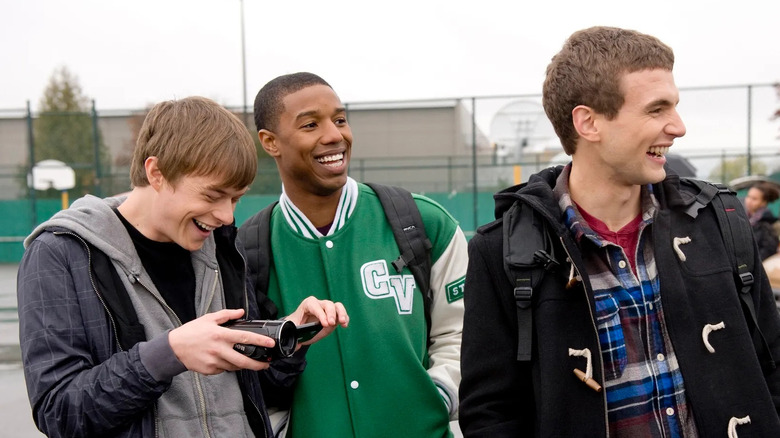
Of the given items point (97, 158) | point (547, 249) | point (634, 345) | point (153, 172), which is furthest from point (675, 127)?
point (97, 158)

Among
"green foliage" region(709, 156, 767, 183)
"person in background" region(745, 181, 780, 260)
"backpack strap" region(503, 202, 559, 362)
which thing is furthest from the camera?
"green foliage" region(709, 156, 767, 183)

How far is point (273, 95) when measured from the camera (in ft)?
10.4

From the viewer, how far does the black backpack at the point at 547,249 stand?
2.16 metres

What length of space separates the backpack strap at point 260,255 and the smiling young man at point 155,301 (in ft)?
0.95

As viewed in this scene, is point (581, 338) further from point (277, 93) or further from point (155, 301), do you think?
point (277, 93)

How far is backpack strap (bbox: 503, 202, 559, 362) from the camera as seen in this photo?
85.0 inches

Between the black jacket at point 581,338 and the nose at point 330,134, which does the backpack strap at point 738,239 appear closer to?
the black jacket at point 581,338

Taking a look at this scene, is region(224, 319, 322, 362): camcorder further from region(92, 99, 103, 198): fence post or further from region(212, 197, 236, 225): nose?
region(92, 99, 103, 198): fence post

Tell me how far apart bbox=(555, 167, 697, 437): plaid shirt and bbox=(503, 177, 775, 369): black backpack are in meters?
0.13

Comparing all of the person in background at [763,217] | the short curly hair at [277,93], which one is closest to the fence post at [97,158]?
the person in background at [763,217]

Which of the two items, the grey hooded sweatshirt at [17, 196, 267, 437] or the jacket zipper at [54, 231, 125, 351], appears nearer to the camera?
the grey hooded sweatshirt at [17, 196, 267, 437]

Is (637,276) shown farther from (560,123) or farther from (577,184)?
(560,123)

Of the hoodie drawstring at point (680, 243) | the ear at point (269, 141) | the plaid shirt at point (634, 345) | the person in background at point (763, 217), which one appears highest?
the ear at point (269, 141)

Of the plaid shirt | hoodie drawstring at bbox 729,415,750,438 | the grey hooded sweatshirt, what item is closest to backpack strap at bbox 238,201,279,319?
the grey hooded sweatshirt
